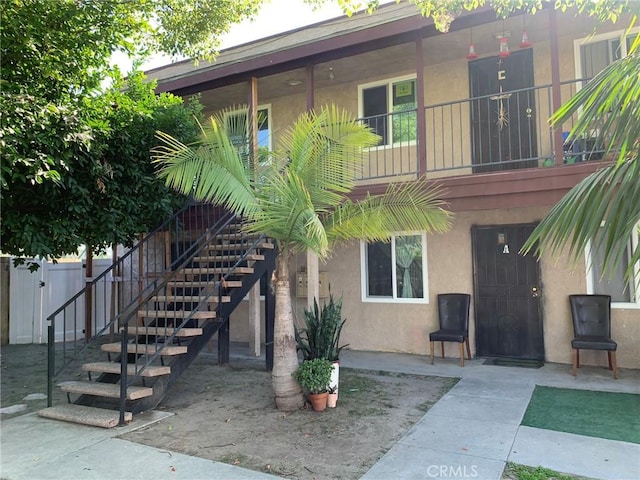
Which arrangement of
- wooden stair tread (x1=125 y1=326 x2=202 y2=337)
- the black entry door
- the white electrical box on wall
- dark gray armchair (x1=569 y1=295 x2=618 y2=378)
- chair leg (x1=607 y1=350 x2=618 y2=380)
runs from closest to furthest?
1. wooden stair tread (x1=125 y1=326 x2=202 y2=337)
2. chair leg (x1=607 y1=350 x2=618 y2=380)
3. dark gray armchair (x1=569 y1=295 x2=618 y2=378)
4. the black entry door
5. the white electrical box on wall

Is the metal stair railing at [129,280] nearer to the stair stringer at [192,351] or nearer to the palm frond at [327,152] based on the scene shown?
the stair stringer at [192,351]

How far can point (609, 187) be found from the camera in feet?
8.13

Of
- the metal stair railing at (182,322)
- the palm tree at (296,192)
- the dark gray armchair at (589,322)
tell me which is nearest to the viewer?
the palm tree at (296,192)

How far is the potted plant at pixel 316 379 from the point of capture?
503 centimetres

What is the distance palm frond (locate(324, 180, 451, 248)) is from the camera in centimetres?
504

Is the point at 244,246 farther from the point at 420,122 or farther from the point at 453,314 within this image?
the point at 453,314

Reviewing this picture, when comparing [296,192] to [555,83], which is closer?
[296,192]

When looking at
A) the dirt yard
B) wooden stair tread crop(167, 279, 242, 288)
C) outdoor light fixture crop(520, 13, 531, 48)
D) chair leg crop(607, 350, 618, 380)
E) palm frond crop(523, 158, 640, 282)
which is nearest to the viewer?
palm frond crop(523, 158, 640, 282)

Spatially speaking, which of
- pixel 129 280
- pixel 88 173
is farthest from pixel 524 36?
pixel 129 280

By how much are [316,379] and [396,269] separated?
12.8 feet

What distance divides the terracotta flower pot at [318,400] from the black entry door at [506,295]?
3639 millimetres

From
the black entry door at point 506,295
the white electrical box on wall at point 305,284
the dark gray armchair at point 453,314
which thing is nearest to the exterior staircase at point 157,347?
the white electrical box on wall at point 305,284

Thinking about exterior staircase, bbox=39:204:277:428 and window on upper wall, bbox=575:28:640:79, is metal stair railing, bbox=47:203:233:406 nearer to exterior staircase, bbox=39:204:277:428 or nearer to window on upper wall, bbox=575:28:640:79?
exterior staircase, bbox=39:204:277:428

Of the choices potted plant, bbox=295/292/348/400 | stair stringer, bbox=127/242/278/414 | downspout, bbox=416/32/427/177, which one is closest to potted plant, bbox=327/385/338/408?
potted plant, bbox=295/292/348/400
